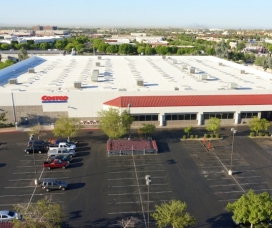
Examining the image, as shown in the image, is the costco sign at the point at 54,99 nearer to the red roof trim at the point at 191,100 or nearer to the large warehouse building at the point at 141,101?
the large warehouse building at the point at 141,101

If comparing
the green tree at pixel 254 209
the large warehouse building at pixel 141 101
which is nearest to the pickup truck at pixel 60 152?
the large warehouse building at pixel 141 101

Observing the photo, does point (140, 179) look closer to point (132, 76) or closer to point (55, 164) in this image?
point (55, 164)

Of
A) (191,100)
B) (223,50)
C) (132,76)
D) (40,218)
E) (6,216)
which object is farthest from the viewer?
(223,50)

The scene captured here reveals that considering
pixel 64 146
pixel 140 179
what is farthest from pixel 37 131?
pixel 140 179

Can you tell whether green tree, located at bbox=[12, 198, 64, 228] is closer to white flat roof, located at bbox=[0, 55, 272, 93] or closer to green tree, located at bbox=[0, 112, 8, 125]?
green tree, located at bbox=[0, 112, 8, 125]

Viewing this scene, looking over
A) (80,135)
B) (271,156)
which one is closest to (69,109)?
(80,135)
